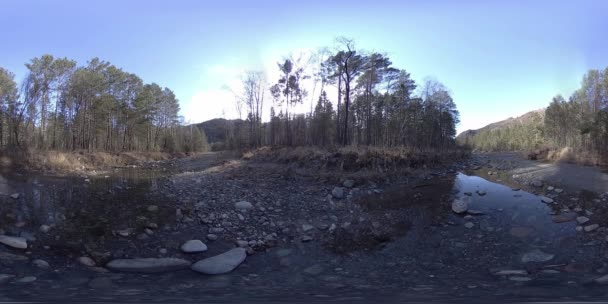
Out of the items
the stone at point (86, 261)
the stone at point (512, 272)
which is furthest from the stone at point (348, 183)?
the stone at point (86, 261)

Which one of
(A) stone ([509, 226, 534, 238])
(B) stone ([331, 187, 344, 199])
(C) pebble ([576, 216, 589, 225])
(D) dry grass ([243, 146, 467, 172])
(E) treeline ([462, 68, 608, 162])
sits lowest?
(A) stone ([509, 226, 534, 238])

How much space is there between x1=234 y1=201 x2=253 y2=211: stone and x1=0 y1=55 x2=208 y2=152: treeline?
20.6 metres

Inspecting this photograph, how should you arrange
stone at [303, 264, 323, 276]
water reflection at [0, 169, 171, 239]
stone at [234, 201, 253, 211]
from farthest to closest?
stone at [234, 201, 253, 211], water reflection at [0, 169, 171, 239], stone at [303, 264, 323, 276]

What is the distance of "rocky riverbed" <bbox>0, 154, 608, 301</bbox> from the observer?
5.20 metres

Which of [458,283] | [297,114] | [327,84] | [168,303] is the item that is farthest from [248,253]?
[297,114]

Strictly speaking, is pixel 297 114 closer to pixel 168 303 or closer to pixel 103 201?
pixel 103 201

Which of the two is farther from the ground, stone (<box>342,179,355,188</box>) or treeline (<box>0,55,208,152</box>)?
treeline (<box>0,55,208,152</box>)

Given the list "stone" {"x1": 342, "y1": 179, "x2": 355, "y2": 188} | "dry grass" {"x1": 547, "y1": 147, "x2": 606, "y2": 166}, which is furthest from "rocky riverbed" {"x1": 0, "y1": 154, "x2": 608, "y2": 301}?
"dry grass" {"x1": 547, "y1": 147, "x2": 606, "y2": 166}

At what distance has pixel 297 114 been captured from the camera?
45.6 metres

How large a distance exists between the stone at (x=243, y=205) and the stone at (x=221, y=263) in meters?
3.09

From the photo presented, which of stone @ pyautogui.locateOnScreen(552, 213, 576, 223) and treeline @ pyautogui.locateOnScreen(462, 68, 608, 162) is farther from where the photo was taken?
treeline @ pyautogui.locateOnScreen(462, 68, 608, 162)

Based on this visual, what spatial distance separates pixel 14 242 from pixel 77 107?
41685 millimetres

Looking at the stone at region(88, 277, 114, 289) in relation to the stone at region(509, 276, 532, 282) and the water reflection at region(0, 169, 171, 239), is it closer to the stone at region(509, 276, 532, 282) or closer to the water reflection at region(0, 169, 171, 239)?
the water reflection at region(0, 169, 171, 239)

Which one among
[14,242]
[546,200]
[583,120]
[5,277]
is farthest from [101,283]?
[583,120]
